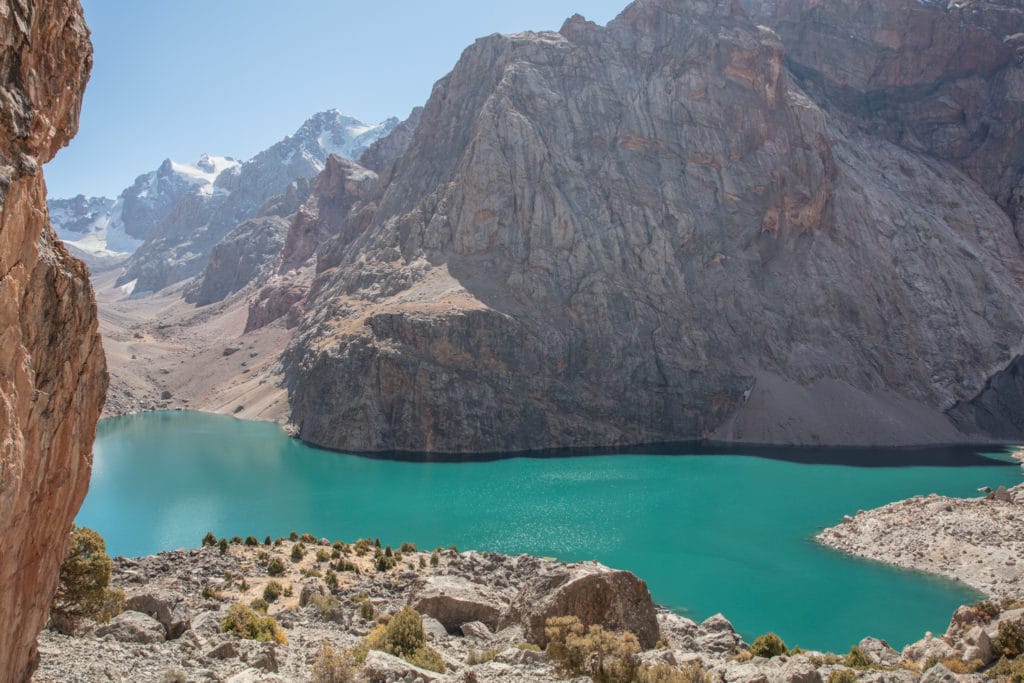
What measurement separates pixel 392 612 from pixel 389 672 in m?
13.2

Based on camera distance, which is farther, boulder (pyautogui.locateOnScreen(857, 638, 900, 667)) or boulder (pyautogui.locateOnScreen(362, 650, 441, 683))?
boulder (pyautogui.locateOnScreen(857, 638, 900, 667))

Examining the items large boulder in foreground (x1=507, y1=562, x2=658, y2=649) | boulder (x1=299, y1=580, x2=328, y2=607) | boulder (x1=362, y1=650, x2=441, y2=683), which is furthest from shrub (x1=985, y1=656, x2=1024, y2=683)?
boulder (x1=299, y1=580, x2=328, y2=607)

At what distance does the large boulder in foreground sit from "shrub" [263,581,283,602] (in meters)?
12.4

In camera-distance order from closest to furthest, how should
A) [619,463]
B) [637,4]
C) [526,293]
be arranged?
[619,463] → [526,293] → [637,4]

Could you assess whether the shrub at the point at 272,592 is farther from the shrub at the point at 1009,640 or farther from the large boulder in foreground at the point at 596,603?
the shrub at the point at 1009,640

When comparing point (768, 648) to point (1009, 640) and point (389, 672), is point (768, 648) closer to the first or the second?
point (1009, 640)

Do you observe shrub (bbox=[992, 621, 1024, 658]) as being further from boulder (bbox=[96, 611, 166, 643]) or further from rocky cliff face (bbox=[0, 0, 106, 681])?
rocky cliff face (bbox=[0, 0, 106, 681])

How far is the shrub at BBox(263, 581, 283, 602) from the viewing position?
32594 millimetres

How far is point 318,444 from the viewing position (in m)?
99.5

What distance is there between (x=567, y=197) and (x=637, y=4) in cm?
4487

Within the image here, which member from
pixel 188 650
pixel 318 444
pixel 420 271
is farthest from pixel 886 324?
pixel 188 650

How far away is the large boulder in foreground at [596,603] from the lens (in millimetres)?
24453

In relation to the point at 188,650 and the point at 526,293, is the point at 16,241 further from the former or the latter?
the point at 526,293

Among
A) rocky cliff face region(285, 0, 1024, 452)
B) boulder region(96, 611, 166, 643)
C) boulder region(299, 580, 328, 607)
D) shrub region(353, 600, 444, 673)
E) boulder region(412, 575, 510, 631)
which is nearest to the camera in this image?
boulder region(96, 611, 166, 643)
